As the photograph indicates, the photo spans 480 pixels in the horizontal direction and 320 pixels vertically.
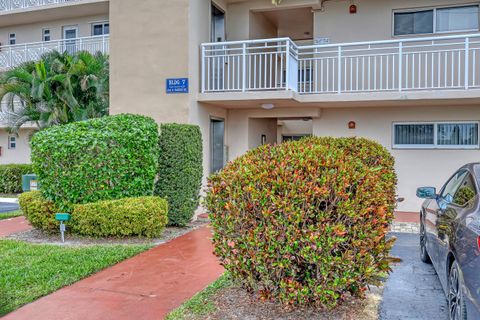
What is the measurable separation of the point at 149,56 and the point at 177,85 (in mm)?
1128

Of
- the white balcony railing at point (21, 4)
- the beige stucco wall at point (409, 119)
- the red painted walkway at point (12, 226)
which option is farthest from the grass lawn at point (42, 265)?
the white balcony railing at point (21, 4)

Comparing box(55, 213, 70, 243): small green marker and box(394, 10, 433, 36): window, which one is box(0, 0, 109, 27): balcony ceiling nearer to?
box(394, 10, 433, 36): window

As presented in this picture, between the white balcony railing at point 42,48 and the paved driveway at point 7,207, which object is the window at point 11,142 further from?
the paved driveway at point 7,207

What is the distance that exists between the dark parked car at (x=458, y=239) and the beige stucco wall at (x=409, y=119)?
19.7ft

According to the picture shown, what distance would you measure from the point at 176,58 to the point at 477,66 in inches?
301

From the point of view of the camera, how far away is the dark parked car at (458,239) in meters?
3.41

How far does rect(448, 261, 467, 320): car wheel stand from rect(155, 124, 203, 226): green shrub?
5.99 m

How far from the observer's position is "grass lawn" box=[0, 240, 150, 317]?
16.8 feet

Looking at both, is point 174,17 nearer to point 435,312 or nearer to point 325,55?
point 325,55

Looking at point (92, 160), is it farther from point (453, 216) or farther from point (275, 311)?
point (453, 216)

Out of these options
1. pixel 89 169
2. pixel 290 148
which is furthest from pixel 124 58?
pixel 290 148

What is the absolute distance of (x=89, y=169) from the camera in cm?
784

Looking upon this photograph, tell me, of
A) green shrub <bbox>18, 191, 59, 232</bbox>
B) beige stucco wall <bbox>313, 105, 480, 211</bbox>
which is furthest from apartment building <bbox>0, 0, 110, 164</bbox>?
beige stucco wall <bbox>313, 105, 480, 211</bbox>

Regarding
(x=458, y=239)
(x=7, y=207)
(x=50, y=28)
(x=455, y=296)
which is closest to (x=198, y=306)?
(x=455, y=296)
